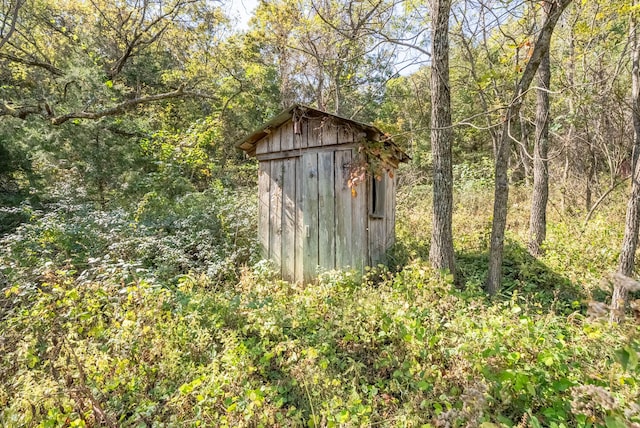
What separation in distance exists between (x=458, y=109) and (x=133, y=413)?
16423mm

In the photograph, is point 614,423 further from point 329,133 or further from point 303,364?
point 329,133

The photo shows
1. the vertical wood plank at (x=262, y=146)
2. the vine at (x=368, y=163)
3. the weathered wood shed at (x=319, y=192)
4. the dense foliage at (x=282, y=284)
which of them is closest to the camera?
the dense foliage at (x=282, y=284)

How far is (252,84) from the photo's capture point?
13.1m

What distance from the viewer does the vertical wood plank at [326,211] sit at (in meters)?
4.76

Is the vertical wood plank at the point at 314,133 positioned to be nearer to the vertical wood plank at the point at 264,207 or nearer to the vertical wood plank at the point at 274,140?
the vertical wood plank at the point at 274,140

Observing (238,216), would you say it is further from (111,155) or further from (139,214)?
(111,155)

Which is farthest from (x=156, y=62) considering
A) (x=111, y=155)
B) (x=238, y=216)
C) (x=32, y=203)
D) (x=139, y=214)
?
(x=238, y=216)

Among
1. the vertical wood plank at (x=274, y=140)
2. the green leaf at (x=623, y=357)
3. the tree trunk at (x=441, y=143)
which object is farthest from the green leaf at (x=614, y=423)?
the vertical wood plank at (x=274, y=140)

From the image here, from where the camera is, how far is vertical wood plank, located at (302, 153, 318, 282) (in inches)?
193

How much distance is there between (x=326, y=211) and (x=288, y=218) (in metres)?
0.76

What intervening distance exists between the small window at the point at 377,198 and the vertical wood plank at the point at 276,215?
5.14 feet

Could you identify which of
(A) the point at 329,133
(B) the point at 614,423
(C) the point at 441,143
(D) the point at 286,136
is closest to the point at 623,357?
(B) the point at 614,423

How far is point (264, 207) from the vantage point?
5.50m

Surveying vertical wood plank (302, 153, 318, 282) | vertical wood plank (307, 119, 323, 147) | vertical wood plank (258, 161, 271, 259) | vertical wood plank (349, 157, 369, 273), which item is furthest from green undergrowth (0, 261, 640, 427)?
vertical wood plank (307, 119, 323, 147)
